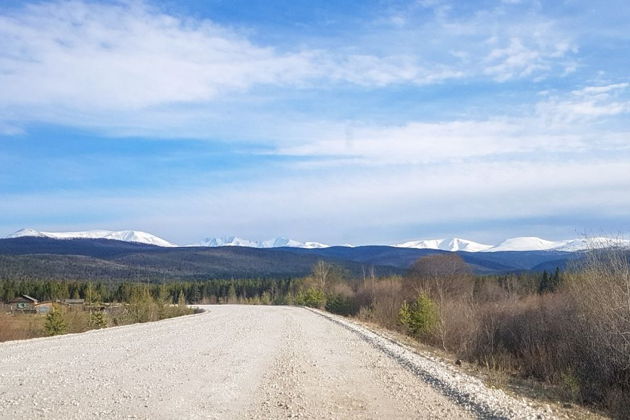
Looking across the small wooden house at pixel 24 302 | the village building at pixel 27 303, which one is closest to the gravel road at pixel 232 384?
the village building at pixel 27 303

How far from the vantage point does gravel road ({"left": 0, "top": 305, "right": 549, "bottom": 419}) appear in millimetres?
10703

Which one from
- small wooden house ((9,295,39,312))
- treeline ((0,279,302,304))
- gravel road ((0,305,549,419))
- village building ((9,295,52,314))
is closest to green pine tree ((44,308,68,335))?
gravel road ((0,305,549,419))

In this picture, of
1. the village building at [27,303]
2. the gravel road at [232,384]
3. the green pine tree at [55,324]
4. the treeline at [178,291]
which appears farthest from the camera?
the treeline at [178,291]

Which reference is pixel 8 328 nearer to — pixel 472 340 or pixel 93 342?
pixel 93 342

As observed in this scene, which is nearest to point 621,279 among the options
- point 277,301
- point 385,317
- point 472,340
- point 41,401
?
point 472,340

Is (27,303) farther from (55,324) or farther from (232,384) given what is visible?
(232,384)

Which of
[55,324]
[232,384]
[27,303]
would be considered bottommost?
[27,303]

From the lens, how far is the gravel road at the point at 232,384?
10.7 metres

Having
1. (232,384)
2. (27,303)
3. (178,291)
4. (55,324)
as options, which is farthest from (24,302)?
(232,384)

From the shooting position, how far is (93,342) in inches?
902

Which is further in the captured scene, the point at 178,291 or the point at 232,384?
the point at 178,291

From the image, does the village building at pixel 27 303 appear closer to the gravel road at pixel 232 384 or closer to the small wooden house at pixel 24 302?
the small wooden house at pixel 24 302

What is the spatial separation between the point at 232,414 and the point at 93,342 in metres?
14.6

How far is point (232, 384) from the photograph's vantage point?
44.1 ft
